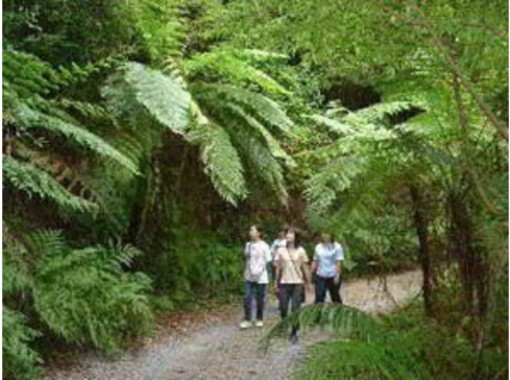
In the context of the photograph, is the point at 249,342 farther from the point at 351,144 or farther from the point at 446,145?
the point at 446,145

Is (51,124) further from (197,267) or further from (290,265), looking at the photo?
(197,267)

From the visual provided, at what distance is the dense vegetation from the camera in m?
3.73

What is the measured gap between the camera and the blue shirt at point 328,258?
7.98 metres

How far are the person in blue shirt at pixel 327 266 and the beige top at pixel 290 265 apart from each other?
0.19 metres

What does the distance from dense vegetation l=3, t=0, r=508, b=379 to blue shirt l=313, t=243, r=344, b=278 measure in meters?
0.31

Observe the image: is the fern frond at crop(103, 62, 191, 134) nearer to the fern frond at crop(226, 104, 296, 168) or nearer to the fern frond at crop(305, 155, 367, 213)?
the fern frond at crop(226, 104, 296, 168)

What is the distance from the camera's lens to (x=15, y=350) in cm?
537

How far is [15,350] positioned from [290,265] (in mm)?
3192

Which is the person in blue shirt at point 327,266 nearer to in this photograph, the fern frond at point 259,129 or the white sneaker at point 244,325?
the white sneaker at point 244,325

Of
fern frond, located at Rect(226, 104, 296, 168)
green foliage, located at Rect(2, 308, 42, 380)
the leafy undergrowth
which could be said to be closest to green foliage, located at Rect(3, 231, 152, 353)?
green foliage, located at Rect(2, 308, 42, 380)

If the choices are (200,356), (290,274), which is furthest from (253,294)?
(200,356)

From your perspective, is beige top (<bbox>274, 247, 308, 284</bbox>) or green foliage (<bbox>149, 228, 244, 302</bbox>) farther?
green foliage (<bbox>149, 228, 244, 302</bbox>)

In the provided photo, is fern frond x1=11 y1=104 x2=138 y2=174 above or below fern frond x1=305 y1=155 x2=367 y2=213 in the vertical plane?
above

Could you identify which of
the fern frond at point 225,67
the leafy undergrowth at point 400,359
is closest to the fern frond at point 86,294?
the fern frond at point 225,67
